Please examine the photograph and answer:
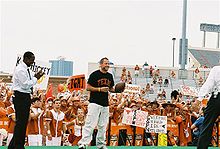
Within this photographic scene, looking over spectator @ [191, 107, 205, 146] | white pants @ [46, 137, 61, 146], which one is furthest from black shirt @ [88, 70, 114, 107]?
spectator @ [191, 107, 205, 146]

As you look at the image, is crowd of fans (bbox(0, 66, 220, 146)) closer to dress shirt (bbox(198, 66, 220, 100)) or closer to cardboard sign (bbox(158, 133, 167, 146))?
cardboard sign (bbox(158, 133, 167, 146))

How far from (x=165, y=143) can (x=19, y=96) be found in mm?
6998

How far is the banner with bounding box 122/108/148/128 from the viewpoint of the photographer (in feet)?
47.1

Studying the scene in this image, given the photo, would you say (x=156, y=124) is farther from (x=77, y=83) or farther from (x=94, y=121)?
(x=94, y=121)

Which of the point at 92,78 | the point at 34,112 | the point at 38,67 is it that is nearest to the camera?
the point at 92,78

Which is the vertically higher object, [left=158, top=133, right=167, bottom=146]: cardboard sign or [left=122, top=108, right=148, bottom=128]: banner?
[left=122, top=108, right=148, bottom=128]: banner

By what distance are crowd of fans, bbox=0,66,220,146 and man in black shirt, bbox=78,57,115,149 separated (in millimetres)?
2710

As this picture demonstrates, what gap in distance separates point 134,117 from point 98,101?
4.82 metres

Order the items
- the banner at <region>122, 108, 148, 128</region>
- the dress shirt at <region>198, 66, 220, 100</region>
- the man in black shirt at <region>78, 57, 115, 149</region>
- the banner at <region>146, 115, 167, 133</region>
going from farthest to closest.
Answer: the banner at <region>146, 115, 167, 133</region> → the banner at <region>122, 108, 148, 128</region> → the man in black shirt at <region>78, 57, 115, 149</region> → the dress shirt at <region>198, 66, 220, 100</region>

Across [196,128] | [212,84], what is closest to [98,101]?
[212,84]

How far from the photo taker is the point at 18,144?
29.5 ft

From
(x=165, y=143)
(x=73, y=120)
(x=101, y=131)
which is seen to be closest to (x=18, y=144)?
(x=101, y=131)

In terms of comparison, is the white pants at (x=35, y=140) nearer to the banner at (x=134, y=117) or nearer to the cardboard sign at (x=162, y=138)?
the banner at (x=134, y=117)

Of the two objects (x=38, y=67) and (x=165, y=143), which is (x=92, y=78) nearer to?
(x=38, y=67)
